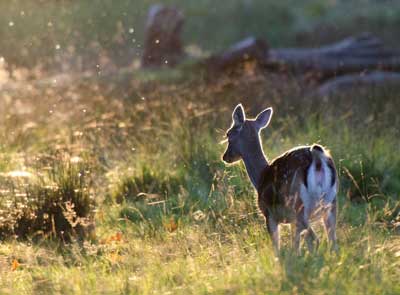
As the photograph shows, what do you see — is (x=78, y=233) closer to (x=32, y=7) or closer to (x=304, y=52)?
(x=304, y=52)

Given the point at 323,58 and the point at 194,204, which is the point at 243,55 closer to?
the point at 323,58

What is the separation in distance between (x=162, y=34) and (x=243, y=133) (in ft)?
38.9

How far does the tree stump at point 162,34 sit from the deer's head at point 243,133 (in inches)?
449

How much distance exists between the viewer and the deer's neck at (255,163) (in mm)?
7414

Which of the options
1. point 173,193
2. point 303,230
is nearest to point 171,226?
point 173,193

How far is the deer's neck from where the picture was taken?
7.41 metres

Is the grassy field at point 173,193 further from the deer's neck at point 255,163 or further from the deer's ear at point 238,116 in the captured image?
the deer's ear at point 238,116

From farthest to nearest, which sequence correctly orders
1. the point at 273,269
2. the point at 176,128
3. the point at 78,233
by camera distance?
the point at 176,128, the point at 78,233, the point at 273,269

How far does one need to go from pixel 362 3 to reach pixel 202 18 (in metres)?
5.73

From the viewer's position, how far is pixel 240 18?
2848cm

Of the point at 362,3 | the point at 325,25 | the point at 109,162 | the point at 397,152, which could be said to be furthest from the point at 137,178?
the point at 362,3

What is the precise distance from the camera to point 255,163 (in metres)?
7.44

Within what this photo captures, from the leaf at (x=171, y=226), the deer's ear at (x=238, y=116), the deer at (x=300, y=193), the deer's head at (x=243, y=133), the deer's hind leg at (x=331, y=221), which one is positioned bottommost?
the leaf at (x=171, y=226)

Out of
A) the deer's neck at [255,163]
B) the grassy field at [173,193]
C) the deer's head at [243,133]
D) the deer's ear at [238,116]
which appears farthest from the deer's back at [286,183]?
the deer's ear at [238,116]
